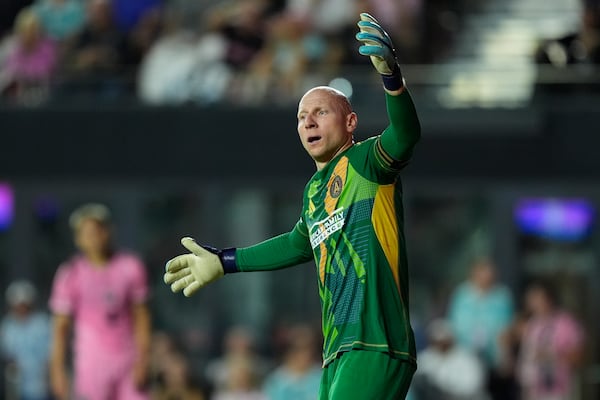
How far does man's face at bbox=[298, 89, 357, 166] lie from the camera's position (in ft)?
21.4

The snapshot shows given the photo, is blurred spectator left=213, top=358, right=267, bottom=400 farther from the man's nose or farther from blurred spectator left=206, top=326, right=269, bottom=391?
the man's nose

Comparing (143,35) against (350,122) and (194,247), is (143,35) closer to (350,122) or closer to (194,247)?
(194,247)

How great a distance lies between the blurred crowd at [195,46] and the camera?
15.7 metres

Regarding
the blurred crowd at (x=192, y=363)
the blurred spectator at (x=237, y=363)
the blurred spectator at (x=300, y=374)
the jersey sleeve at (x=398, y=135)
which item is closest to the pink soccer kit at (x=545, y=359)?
the blurred crowd at (x=192, y=363)

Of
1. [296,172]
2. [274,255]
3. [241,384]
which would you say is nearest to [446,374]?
[241,384]

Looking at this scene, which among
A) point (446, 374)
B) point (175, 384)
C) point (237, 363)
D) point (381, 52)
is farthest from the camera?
point (446, 374)

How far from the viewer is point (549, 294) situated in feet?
52.0

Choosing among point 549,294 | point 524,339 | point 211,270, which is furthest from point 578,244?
point 211,270

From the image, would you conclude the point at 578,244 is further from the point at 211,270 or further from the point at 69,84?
the point at 211,270

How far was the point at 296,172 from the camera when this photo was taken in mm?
16531

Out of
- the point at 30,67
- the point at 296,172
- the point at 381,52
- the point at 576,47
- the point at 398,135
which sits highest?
the point at 30,67

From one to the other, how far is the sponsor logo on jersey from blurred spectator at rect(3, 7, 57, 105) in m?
10.1

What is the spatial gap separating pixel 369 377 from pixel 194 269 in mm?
1003

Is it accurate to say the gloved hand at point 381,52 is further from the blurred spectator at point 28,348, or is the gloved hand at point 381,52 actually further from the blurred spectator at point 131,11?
the blurred spectator at point 131,11
